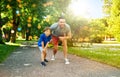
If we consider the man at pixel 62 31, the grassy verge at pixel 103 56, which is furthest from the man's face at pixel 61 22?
the grassy verge at pixel 103 56

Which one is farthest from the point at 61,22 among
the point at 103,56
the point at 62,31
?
the point at 103,56

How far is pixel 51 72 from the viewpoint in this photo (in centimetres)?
1064

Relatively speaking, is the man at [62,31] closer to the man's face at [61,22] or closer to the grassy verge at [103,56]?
the man's face at [61,22]

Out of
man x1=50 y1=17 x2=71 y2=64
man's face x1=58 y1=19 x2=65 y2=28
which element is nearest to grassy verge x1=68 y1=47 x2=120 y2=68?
man x1=50 y1=17 x2=71 y2=64

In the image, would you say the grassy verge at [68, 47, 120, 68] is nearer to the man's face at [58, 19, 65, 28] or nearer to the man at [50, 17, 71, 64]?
the man at [50, 17, 71, 64]

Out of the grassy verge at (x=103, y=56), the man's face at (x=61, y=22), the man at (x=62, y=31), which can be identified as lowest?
the grassy verge at (x=103, y=56)

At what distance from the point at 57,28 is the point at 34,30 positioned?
51.0 meters

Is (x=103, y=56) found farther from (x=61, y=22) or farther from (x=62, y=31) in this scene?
(x=61, y=22)

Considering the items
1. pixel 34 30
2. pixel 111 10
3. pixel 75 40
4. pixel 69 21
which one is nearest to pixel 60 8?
pixel 69 21

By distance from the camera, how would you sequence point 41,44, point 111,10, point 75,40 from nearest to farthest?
1. point 41,44
2. point 75,40
3. point 111,10

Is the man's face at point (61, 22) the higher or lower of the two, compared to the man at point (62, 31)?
higher

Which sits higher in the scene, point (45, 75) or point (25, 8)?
point (25, 8)

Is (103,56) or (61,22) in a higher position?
(61,22)

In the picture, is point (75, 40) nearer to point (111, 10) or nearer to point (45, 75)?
point (111, 10)
